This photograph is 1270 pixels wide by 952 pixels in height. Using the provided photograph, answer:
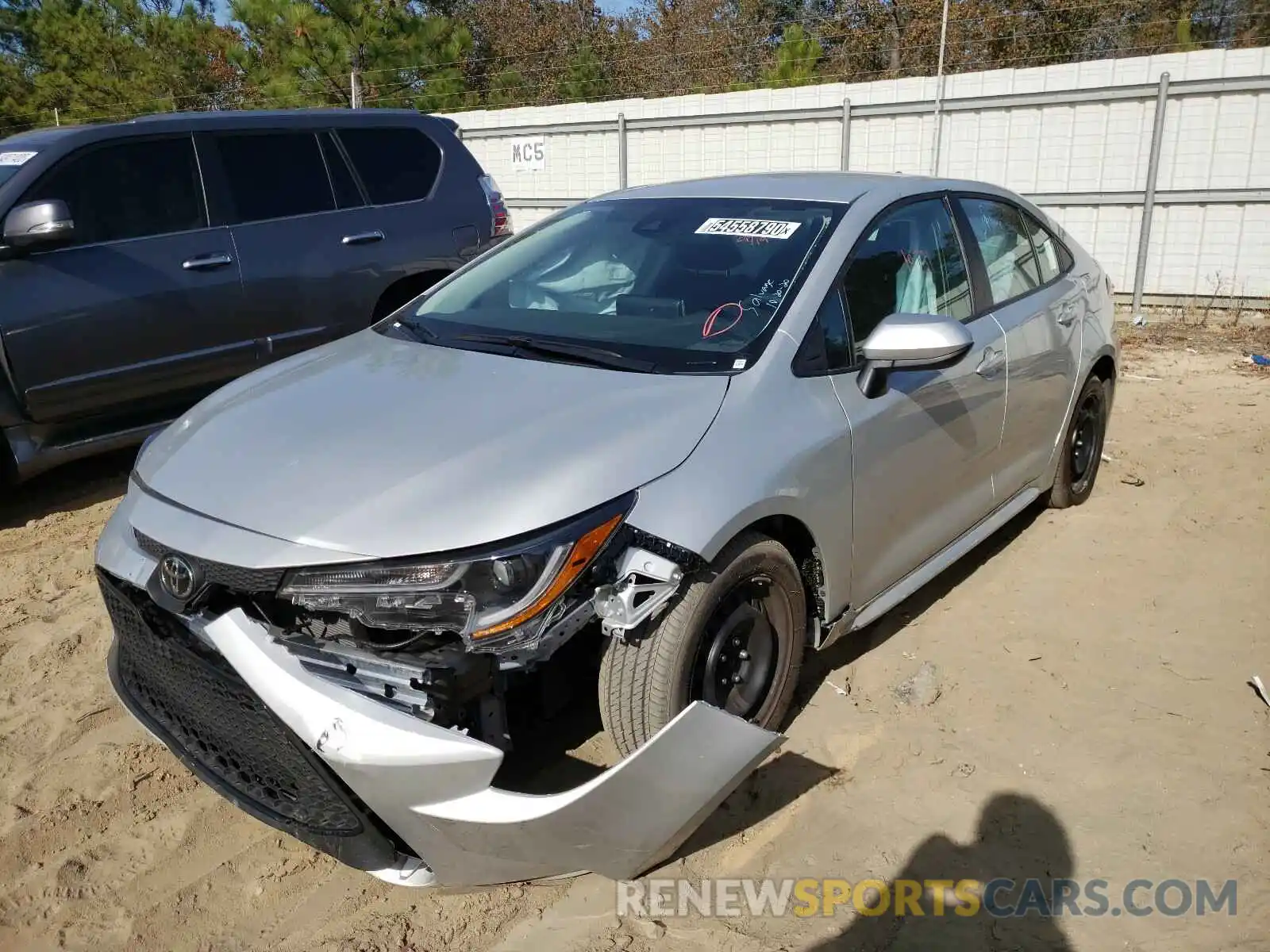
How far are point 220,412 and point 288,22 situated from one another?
1770 cm

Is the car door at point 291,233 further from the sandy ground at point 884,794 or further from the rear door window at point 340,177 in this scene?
the sandy ground at point 884,794

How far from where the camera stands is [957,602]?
400 cm

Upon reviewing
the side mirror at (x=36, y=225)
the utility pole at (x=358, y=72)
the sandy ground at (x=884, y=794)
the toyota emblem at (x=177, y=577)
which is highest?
the utility pole at (x=358, y=72)

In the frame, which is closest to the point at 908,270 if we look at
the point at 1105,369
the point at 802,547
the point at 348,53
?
the point at 802,547

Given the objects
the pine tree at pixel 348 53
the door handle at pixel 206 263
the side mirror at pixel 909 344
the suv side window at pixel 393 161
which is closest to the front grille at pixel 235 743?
the side mirror at pixel 909 344

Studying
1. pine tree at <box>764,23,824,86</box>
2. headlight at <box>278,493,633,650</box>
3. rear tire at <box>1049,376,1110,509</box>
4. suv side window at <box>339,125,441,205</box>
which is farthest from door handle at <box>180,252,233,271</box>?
pine tree at <box>764,23,824,86</box>

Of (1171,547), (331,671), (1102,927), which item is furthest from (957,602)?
(331,671)

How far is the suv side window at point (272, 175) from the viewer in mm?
5512

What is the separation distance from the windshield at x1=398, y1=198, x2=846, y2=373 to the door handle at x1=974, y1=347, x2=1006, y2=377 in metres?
0.80

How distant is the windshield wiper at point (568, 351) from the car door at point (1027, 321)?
1.67 metres

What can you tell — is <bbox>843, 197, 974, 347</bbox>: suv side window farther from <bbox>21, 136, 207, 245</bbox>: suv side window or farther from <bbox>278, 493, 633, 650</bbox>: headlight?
<bbox>21, 136, 207, 245</bbox>: suv side window

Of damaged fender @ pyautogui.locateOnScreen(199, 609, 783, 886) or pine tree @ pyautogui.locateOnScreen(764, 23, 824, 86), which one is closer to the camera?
damaged fender @ pyautogui.locateOnScreen(199, 609, 783, 886)

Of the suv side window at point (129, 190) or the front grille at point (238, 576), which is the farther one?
the suv side window at point (129, 190)

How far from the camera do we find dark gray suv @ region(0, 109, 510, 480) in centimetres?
469
